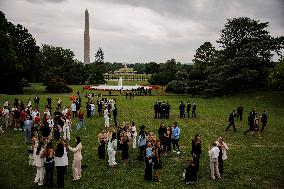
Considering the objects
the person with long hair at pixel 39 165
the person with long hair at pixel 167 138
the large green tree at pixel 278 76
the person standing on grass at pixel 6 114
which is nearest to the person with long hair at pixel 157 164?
the person with long hair at pixel 167 138

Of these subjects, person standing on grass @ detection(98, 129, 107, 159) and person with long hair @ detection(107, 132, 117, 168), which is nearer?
person with long hair @ detection(107, 132, 117, 168)

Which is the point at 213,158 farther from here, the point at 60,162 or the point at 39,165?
the point at 39,165

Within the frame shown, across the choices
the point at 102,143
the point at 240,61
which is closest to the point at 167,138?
the point at 102,143

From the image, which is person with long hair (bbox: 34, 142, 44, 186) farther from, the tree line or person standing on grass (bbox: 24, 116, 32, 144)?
the tree line

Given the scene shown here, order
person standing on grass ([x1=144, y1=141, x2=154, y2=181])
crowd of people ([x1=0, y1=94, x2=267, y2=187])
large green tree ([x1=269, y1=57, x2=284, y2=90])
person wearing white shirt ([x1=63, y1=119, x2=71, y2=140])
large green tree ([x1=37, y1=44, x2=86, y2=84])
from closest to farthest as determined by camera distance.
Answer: crowd of people ([x1=0, y1=94, x2=267, y2=187])
person standing on grass ([x1=144, y1=141, x2=154, y2=181])
person wearing white shirt ([x1=63, y1=119, x2=71, y2=140])
large green tree ([x1=269, y1=57, x2=284, y2=90])
large green tree ([x1=37, y1=44, x2=86, y2=84])

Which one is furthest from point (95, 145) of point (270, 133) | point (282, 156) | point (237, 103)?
point (237, 103)

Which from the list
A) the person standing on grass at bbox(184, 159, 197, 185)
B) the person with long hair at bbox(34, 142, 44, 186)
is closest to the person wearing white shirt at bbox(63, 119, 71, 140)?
the person with long hair at bbox(34, 142, 44, 186)

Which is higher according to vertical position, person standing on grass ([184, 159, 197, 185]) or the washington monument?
the washington monument

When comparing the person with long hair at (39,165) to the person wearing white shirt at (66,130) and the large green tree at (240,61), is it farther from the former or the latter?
the large green tree at (240,61)

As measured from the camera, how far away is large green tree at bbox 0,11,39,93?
4819 cm

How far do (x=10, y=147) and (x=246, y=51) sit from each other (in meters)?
40.7

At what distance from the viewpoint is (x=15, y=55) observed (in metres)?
56.3

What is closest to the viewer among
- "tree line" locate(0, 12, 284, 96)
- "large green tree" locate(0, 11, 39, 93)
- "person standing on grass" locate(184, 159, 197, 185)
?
"person standing on grass" locate(184, 159, 197, 185)

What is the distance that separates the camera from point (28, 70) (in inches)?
2432
